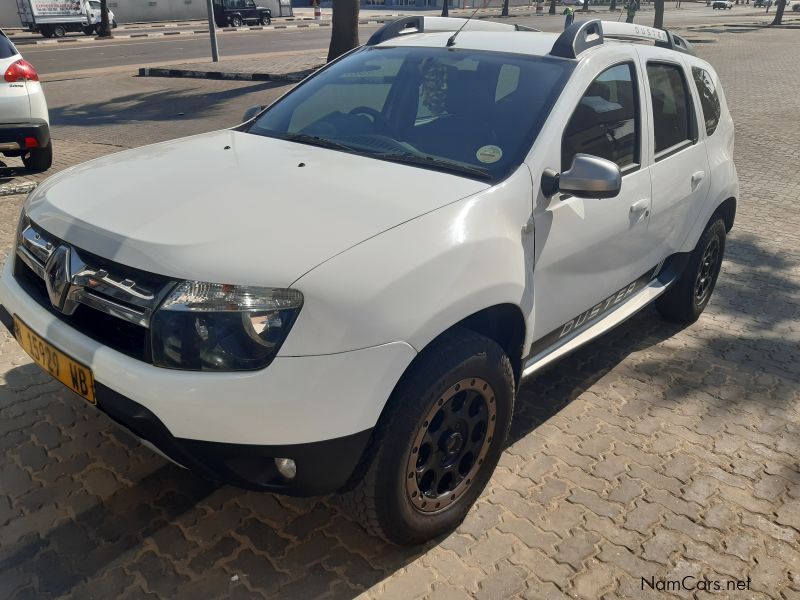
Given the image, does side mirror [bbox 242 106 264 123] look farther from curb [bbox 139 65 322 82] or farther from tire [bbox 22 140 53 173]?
curb [bbox 139 65 322 82]

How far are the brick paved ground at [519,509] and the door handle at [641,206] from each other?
1.01 m

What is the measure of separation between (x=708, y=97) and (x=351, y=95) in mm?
2205

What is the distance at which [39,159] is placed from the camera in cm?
749

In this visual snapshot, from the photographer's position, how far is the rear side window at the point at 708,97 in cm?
410

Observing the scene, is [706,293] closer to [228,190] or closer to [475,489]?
[475,489]

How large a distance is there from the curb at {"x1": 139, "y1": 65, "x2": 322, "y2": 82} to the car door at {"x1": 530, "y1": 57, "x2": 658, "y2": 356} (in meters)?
12.8

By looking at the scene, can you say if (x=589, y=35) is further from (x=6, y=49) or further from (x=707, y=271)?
(x=6, y=49)

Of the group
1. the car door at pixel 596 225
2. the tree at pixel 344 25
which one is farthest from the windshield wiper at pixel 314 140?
the tree at pixel 344 25

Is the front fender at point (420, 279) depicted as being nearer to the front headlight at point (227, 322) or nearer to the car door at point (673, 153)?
the front headlight at point (227, 322)

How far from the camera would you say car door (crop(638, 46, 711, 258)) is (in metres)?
3.53

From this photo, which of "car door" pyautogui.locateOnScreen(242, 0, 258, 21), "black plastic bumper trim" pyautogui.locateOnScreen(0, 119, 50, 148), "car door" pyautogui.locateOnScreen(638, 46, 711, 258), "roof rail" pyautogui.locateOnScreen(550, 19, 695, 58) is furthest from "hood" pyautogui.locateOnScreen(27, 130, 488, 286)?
"car door" pyautogui.locateOnScreen(242, 0, 258, 21)

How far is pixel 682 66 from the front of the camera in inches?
154

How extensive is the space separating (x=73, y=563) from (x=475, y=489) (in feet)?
4.90

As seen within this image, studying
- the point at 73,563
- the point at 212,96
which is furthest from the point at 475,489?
the point at 212,96
